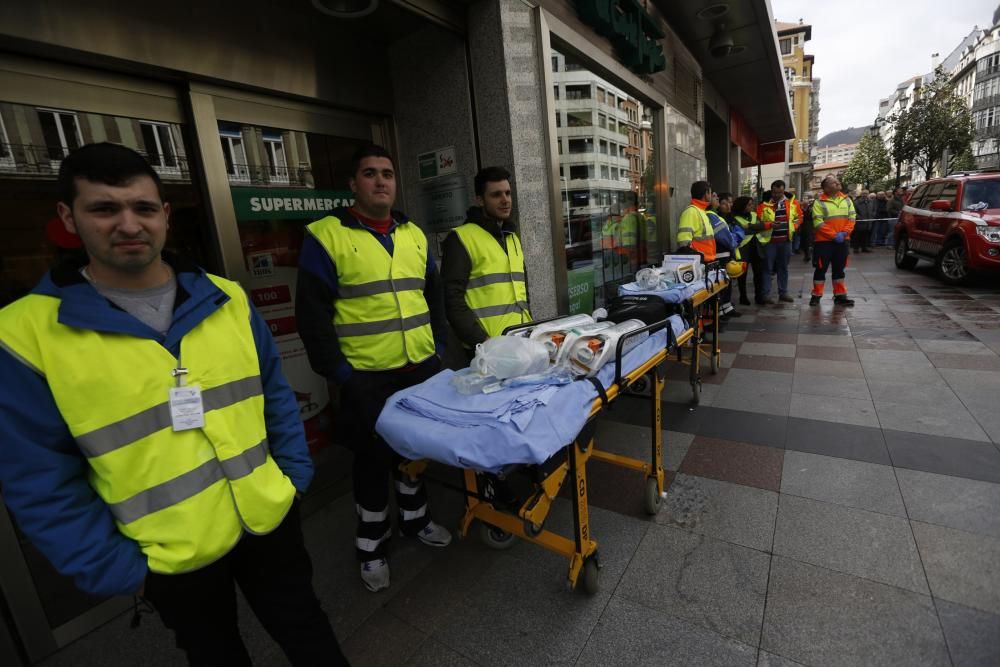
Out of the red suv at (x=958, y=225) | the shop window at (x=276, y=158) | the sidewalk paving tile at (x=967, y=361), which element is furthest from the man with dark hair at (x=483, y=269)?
the red suv at (x=958, y=225)

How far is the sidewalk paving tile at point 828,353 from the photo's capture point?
16.9 feet

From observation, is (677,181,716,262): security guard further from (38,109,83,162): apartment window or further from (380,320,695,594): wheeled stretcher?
(38,109,83,162): apartment window

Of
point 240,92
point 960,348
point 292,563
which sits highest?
point 240,92

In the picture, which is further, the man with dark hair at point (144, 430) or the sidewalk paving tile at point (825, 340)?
the sidewalk paving tile at point (825, 340)

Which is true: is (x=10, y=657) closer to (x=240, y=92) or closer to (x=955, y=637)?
(x=240, y=92)

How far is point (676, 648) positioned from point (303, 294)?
2171 millimetres

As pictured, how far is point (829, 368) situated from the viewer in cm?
488

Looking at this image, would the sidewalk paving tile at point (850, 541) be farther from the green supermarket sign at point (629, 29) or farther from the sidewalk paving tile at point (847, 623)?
the green supermarket sign at point (629, 29)

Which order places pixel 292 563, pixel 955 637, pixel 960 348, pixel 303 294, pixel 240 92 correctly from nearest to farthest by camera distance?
pixel 292 563 < pixel 955 637 < pixel 303 294 < pixel 240 92 < pixel 960 348

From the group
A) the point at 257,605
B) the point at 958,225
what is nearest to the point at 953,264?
the point at 958,225

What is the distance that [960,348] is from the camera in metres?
5.12

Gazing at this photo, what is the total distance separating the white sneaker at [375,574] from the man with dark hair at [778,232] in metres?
7.87

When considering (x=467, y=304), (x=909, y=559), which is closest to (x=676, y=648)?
(x=909, y=559)

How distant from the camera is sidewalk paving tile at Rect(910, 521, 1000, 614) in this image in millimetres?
1971
